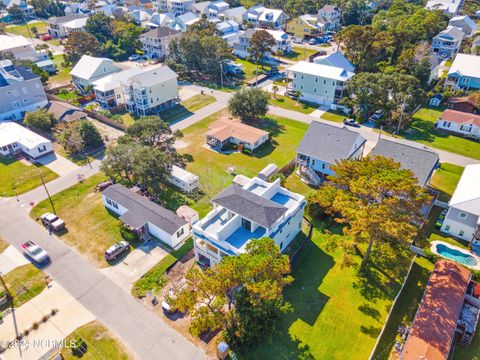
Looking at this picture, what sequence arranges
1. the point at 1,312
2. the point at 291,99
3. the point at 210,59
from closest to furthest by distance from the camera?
the point at 1,312 < the point at 291,99 < the point at 210,59

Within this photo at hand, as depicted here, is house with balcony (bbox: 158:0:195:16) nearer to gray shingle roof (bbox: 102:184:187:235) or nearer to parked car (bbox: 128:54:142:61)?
parked car (bbox: 128:54:142:61)

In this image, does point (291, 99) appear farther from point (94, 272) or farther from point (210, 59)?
point (94, 272)

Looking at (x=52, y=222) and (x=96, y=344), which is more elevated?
(x=52, y=222)

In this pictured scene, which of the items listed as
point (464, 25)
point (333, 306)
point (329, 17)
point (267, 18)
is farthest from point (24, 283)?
point (464, 25)

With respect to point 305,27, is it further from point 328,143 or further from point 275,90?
point 328,143

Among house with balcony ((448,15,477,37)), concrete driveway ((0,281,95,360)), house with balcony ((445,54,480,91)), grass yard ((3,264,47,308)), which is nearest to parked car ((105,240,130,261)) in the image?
concrete driveway ((0,281,95,360))

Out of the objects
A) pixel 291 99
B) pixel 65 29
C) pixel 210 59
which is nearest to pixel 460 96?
pixel 291 99
